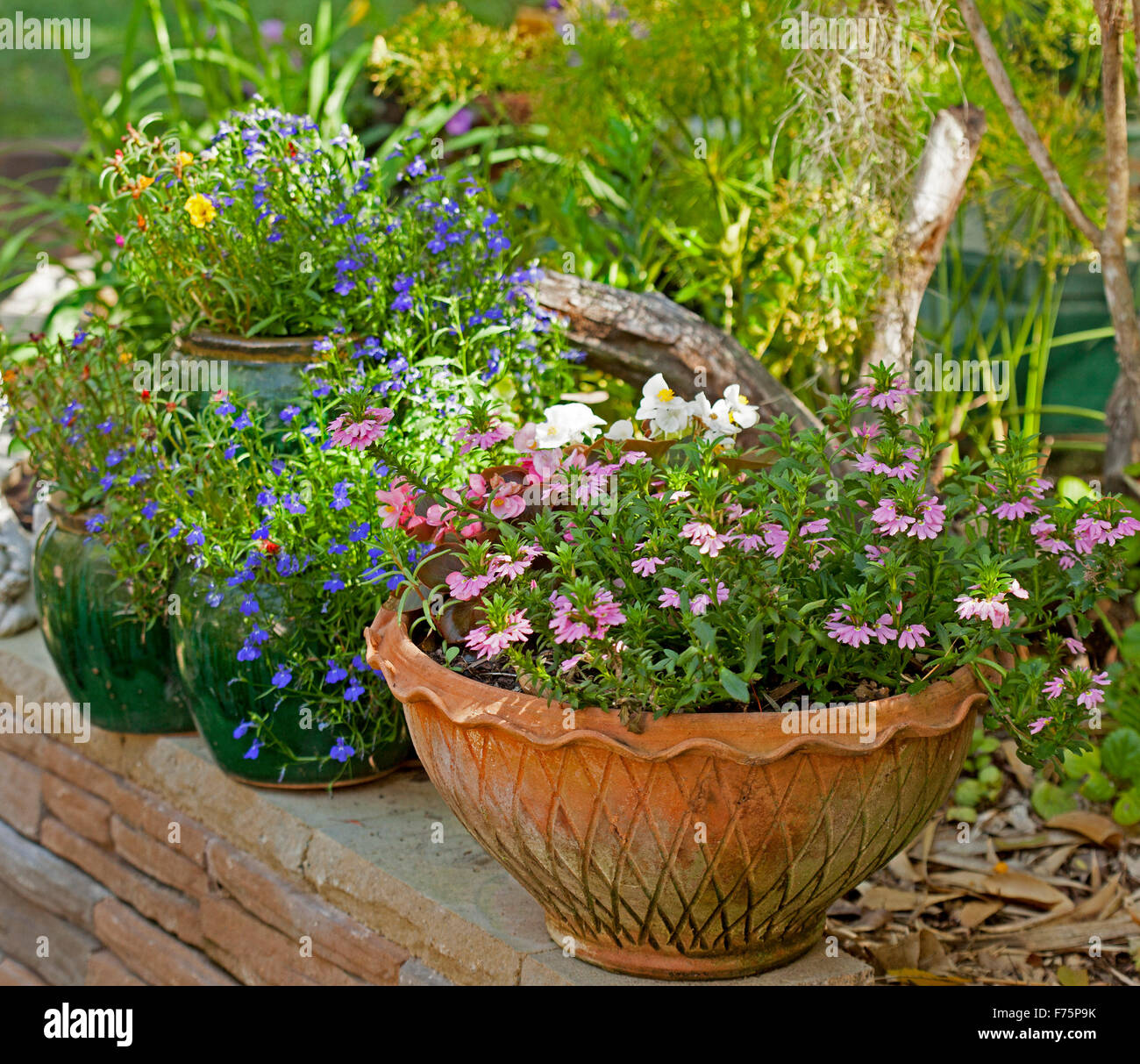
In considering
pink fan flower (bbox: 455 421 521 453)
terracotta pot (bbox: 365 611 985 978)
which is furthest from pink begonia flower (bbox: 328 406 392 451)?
terracotta pot (bbox: 365 611 985 978)

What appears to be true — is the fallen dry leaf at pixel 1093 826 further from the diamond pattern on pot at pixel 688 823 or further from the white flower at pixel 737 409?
the white flower at pixel 737 409

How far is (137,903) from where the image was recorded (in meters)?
2.71

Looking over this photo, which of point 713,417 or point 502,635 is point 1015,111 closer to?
point 713,417

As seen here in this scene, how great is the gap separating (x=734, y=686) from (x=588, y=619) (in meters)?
0.19

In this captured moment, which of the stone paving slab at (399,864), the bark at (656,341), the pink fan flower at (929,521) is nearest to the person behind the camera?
the pink fan flower at (929,521)

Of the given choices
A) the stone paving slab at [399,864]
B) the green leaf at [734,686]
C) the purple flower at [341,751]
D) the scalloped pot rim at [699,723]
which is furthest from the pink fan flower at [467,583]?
the purple flower at [341,751]

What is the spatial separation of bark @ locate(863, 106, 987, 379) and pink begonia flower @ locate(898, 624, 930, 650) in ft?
3.98

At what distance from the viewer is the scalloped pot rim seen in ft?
4.83

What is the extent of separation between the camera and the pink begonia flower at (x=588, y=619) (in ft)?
4.81

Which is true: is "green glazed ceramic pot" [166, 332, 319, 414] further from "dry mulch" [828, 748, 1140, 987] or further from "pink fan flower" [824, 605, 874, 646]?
"dry mulch" [828, 748, 1140, 987]

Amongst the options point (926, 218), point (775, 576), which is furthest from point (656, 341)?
point (775, 576)

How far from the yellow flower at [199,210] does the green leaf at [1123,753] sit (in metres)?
1.96

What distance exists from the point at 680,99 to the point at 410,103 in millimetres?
1563
